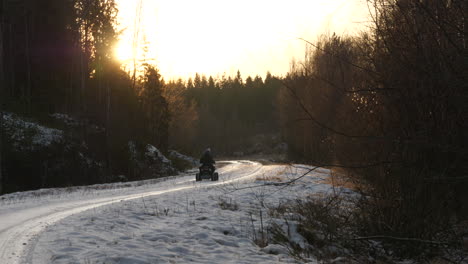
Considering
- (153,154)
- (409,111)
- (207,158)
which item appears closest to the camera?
(409,111)

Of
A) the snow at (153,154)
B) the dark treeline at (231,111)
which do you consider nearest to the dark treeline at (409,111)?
the snow at (153,154)

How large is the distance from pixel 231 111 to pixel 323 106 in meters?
77.1

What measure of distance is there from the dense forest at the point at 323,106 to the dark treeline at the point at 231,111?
2902 centimetres

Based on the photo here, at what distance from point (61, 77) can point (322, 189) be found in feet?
89.3

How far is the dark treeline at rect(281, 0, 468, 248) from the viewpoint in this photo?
4516 millimetres

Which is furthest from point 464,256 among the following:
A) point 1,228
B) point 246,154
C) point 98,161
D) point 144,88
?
point 246,154

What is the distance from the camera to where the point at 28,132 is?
2773 cm

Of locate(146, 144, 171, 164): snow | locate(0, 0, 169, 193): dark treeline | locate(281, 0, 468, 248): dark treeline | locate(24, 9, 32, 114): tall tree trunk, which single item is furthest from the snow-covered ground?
locate(146, 144, 171, 164): snow

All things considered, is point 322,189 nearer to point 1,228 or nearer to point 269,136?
point 1,228

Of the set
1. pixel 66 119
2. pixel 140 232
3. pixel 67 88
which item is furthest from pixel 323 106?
pixel 140 232

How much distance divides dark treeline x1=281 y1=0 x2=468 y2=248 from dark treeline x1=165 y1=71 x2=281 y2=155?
8523cm

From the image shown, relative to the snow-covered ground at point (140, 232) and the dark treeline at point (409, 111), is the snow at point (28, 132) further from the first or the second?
the dark treeline at point (409, 111)

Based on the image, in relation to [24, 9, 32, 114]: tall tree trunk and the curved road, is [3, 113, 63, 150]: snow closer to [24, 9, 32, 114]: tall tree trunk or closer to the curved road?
[24, 9, 32, 114]: tall tree trunk

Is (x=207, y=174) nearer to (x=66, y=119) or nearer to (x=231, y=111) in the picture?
(x=66, y=119)
